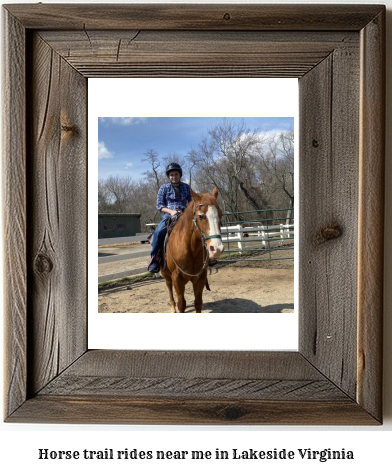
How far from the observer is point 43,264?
0.69 metres

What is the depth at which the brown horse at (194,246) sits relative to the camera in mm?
704

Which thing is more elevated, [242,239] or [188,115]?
[188,115]

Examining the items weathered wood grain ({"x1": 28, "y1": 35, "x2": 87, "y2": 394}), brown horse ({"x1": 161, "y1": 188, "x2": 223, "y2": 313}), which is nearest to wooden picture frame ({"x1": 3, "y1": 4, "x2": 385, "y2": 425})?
weathered wood grain ({"x1": 28, "y1": 35, "x2": 87, "y2": 394})

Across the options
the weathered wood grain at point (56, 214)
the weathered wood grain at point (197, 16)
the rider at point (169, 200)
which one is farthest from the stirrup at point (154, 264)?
the weathered wood grain at point (197, 16)

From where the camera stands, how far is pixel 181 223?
71cm

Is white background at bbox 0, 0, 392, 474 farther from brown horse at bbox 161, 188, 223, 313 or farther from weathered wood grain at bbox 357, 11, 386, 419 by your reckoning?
brown horse at bbox 161, 188, 223, 313

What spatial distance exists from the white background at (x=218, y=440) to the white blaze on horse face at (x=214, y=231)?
27 cm

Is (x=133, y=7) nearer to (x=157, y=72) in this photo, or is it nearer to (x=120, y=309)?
(x=157, y=72)

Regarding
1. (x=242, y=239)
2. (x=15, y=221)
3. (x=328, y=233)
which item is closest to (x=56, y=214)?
(x=15, y=221)

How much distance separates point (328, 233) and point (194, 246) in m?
0.21

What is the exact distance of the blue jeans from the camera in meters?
0.70

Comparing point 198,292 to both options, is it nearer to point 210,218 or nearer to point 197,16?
point 210,218

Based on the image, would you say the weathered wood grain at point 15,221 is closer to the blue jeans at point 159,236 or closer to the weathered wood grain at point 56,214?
the weathered wood grain at point 56,214

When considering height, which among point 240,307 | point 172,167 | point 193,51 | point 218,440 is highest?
point 193,51
